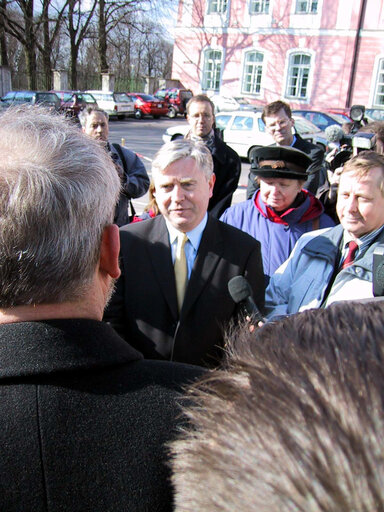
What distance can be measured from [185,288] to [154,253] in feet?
0.80

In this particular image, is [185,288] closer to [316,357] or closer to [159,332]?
[159,332]

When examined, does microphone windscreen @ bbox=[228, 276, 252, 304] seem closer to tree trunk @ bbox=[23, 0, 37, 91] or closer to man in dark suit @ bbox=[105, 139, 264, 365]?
man in dark suit @ bbox=[105, 139, 264, 365]

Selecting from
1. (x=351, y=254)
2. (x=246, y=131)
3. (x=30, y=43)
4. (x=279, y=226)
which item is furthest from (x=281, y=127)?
(x=30, y=43)

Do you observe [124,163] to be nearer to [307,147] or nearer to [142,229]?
[307,147]

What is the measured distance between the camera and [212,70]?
32.6 meters

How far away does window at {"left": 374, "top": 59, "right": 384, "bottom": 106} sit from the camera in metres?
26.6

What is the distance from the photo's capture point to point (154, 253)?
7.74 feet

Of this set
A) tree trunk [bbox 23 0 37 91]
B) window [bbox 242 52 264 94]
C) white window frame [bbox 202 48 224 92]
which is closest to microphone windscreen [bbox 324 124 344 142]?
window [bbox 242 52 264 94]

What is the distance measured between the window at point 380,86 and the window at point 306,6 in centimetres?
511

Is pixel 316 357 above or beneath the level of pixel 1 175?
beneath

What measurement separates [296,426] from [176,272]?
6.02 ft

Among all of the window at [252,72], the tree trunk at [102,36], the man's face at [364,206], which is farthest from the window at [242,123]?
the tree trunk at [102,36]

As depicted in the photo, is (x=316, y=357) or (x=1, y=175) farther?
(x=1, y=175)

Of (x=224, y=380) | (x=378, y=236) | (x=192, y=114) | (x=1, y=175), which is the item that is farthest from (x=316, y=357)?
(x=192, y=114)
